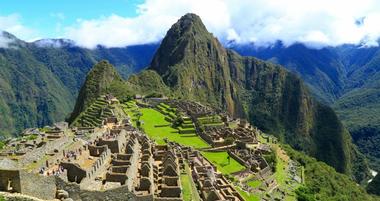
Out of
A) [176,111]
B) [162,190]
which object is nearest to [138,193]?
[162,190]

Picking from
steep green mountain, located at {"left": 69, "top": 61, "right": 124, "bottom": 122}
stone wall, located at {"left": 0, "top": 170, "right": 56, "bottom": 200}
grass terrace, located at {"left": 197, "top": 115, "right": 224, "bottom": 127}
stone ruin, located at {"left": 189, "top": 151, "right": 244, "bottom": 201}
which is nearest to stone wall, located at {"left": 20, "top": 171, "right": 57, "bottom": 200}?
stone wall, located at {"left": 0, "top": 170, "right": 56, "bottom": 200}

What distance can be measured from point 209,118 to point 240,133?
470 inches

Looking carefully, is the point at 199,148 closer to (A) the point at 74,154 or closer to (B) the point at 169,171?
(B) the point at 169,171

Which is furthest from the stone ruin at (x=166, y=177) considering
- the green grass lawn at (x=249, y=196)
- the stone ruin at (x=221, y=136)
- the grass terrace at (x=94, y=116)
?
the grass terrace at (x=94, y=116)

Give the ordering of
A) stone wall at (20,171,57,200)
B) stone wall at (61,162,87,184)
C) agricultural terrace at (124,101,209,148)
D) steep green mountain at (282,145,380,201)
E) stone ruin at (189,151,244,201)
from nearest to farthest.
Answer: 1. stone wall at (20,171,57,200)
2. stone wall at (61,162,87,184)
3. stone ruin at (189,151,244,201)
4. steep green mountain at (282,145,380,201)
5. agricultural terrace at (124,101,209,148)

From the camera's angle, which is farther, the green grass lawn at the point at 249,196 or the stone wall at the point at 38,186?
the green grass lawn at the point at 249,196

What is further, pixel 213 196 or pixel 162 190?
pixel 213 196

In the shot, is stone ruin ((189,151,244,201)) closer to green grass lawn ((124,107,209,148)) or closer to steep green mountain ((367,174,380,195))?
green grass lawn ((124,107,209,148))

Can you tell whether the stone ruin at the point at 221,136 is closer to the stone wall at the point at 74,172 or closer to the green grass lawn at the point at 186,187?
the green grass lawn at the point at 186,187

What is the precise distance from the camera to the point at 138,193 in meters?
32.8

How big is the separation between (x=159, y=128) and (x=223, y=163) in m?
26.0

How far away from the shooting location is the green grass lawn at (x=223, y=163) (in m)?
68.3

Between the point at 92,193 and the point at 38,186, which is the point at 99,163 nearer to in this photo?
the point at 92,193

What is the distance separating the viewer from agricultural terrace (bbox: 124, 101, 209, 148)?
84200 mm
